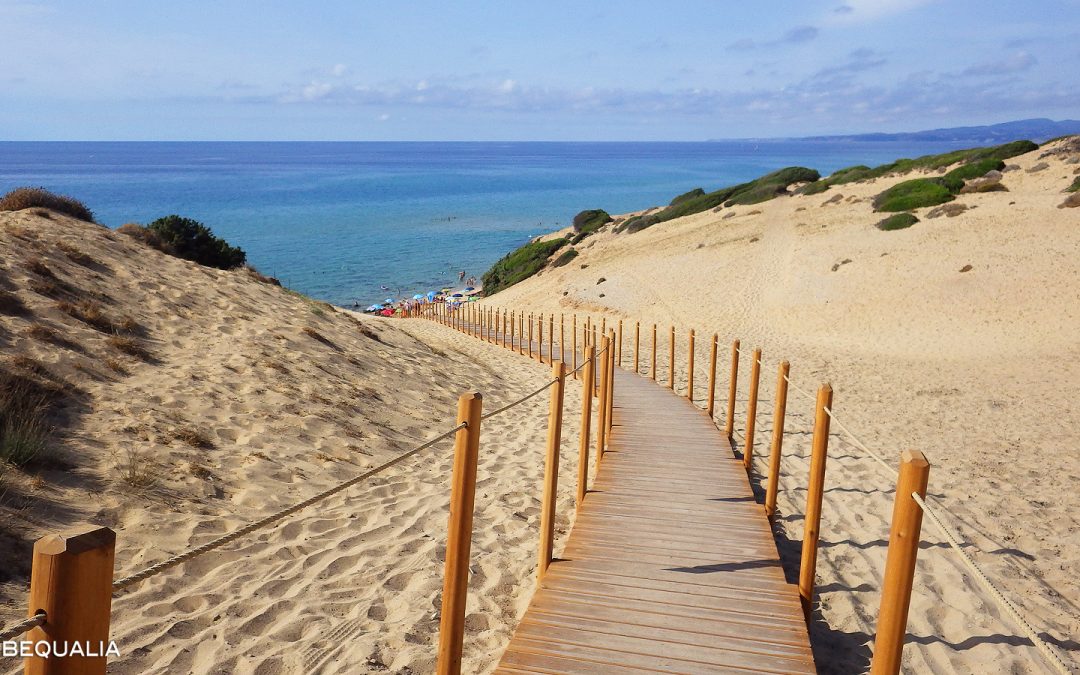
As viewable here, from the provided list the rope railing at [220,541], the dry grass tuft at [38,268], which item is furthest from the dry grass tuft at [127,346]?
the rope railing at [220,541]

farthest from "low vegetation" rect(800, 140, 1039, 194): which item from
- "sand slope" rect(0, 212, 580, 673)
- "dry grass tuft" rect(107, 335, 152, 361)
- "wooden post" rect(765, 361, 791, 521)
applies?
"dry grass tuft" rect(107, 335, 152, 361)

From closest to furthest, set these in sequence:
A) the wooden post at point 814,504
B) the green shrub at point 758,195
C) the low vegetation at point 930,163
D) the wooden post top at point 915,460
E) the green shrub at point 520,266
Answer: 1. the wooden post top at point 915,460
2. the wooden post at point 814,504
3. the green shrub at point 520,266
4. the low vegetation at point 930,163
5. the green shrub at point 758,195

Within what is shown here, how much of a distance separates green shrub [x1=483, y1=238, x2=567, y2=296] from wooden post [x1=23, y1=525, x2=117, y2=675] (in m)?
38.2

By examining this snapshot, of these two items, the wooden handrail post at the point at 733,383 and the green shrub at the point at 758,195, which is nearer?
the wooden handrail post at the point at 733,383

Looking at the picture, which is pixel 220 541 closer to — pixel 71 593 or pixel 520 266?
pixel 71 593

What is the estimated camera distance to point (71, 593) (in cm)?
186

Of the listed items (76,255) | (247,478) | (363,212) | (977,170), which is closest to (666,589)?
(247,478)

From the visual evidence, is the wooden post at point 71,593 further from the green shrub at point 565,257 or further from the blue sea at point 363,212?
the blue sea at point 363,212

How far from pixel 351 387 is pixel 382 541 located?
4494 millimetres

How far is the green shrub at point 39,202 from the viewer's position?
14.1 metres

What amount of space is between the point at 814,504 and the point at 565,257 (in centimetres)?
3625

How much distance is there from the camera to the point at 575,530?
5.84 meters

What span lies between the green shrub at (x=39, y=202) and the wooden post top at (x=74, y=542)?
14.5 meters

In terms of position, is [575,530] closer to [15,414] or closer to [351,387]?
[15,414]
